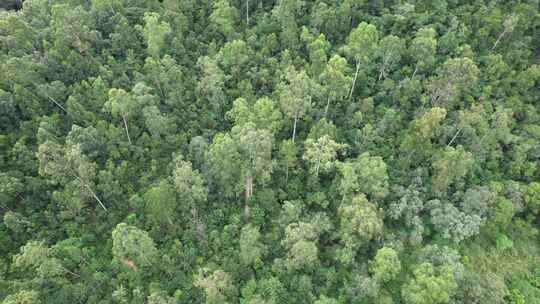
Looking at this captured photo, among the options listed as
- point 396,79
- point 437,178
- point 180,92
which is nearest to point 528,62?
point 396,79

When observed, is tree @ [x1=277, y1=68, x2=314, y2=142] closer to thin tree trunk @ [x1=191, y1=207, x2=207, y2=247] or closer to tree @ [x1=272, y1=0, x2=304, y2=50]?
tree @ [x1=272, y1=0, x2=304, y2=50]

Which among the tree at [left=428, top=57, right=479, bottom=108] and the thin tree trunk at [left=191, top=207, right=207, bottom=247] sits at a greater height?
the tree at [left=428, top=57, right=479, bottom=108]

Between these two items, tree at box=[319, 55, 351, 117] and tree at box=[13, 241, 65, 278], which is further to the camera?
tree at box=[319, 55, 351, 117]

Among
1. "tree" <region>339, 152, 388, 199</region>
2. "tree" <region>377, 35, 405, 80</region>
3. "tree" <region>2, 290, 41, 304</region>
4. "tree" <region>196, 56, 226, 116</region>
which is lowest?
"tree" <region>2, 290, 41, 304</region>

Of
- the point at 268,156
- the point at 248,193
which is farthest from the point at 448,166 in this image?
the point at 248,193

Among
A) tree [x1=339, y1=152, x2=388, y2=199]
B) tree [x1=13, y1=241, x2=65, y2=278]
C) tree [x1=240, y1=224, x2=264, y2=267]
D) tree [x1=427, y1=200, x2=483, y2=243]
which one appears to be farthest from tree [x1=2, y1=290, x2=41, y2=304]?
tree [x1=427, y1=200, x2=483, y2=243]

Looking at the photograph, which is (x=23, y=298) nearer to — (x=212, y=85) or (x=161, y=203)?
(x=161, y=203)
